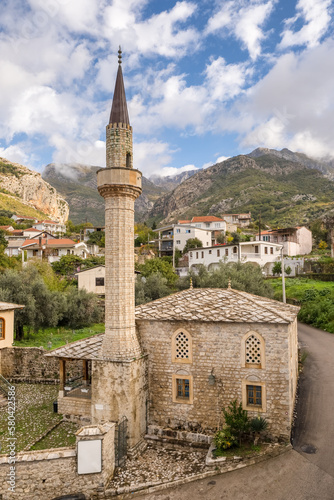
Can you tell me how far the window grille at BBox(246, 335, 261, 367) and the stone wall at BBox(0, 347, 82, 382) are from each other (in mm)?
11743

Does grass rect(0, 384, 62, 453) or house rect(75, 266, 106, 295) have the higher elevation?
house rect(75, 266, 106, 295)

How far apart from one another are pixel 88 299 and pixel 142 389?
19.5 metres

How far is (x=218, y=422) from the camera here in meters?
11.4

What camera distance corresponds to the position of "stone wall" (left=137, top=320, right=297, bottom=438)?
35.5 ft

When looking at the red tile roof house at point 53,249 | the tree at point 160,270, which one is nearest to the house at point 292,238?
the tree at point 160,270

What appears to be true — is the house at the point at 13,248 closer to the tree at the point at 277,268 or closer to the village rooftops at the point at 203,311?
the tree at the point at 277,268

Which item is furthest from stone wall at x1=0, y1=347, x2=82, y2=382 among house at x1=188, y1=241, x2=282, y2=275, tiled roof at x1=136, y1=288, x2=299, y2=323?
house at x1=188, y1=241, x2=282, y2=275

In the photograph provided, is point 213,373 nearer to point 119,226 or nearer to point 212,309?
point 212,309

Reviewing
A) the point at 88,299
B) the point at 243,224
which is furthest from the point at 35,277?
the point at 243,224

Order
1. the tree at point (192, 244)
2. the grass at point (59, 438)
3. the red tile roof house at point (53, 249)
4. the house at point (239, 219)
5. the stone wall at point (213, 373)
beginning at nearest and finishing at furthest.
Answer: the stone wall at point (213, 373) < the grass at point (59, 438) < the red tile roof house at point (53, 249) < the tree at point (192, 244) < the house at point (239, 219)

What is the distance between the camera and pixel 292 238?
53.4 meters

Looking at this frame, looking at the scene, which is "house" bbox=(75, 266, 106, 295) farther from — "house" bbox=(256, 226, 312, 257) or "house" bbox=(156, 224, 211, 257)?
"house" bbox=(256, 226, 312, 257)

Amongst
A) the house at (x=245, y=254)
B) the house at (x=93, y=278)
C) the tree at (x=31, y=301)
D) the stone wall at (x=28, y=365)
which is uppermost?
the house at (x=245, y=254)

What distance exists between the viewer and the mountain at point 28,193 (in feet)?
354
